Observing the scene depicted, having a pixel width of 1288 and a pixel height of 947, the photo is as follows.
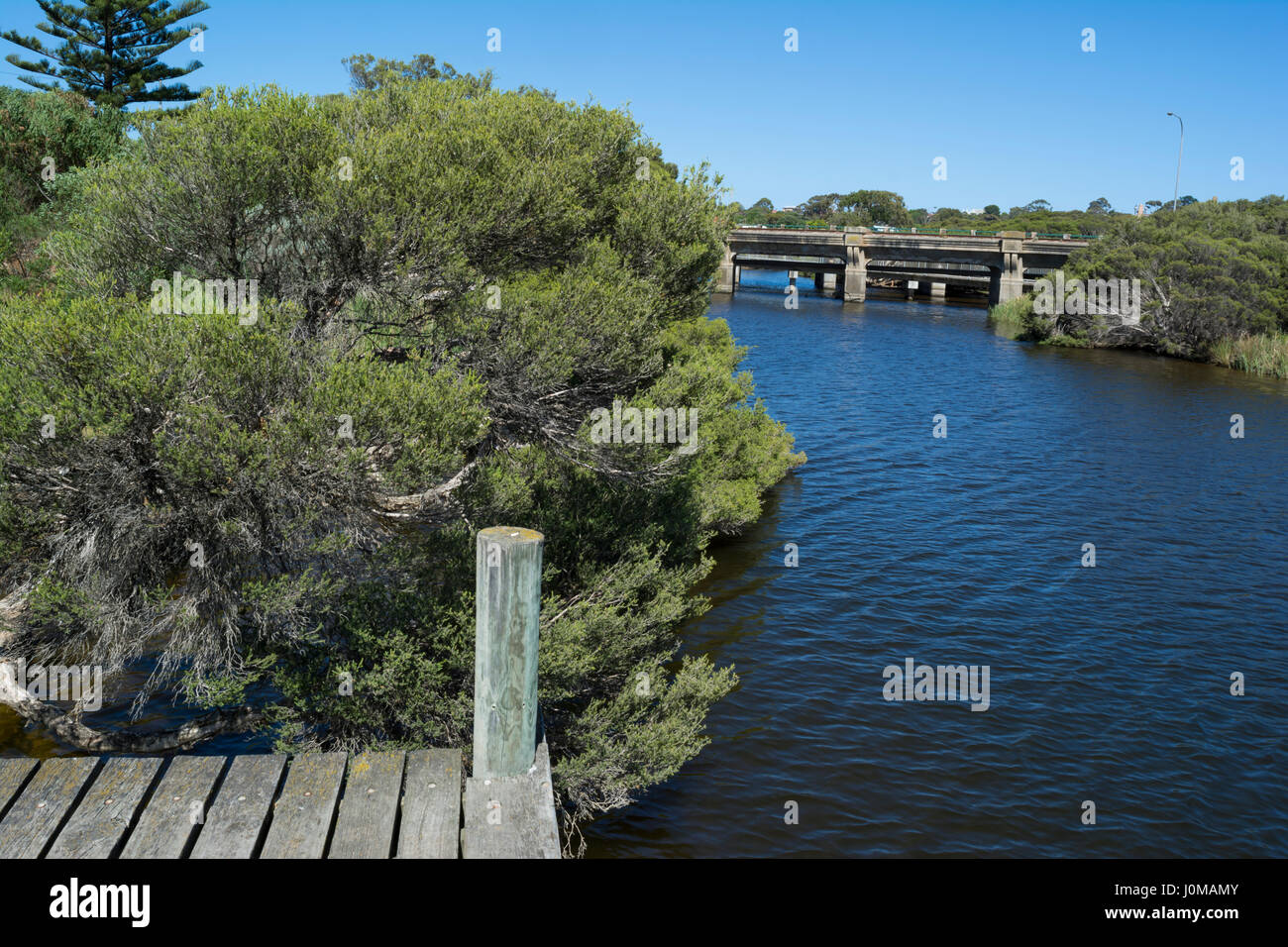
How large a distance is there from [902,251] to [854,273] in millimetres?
4982

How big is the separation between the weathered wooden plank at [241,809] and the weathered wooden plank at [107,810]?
58cm

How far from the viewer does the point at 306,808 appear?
26.1ft

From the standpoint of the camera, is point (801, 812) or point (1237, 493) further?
point (1237, 493)

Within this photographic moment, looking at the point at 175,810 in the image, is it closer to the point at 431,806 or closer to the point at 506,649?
the point at 431,806

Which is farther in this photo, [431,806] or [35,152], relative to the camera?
[35,152]

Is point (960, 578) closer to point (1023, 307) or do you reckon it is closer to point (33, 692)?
point (33, 692)

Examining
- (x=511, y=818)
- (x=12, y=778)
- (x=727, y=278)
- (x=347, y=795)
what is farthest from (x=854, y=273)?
(x=12, y=778)

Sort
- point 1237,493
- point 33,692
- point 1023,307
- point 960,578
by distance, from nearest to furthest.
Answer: point 33,692, point 960,578, point 1237,493, point 1023,307
